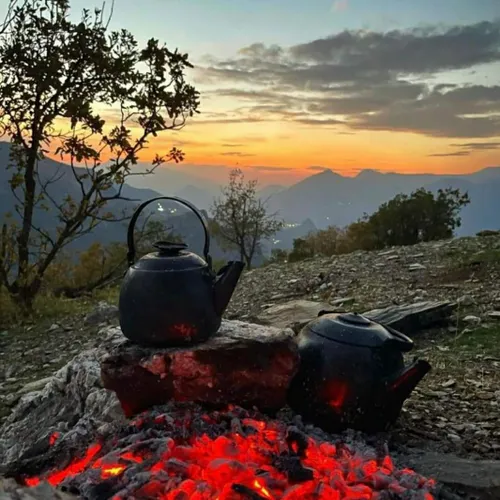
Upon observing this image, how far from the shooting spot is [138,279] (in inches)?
127

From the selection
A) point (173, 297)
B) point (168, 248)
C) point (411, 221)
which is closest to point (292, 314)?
point (168, 248)

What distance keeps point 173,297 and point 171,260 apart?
0.24 metres

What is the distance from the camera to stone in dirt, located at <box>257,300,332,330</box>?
6.41 meters

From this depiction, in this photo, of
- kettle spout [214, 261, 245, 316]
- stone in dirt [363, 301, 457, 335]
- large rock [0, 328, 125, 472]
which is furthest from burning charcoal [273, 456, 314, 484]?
stone in dirt [363, 301, 457, 335]

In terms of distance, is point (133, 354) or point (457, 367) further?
point (457, 367)

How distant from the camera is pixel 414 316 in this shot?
6.24 meters

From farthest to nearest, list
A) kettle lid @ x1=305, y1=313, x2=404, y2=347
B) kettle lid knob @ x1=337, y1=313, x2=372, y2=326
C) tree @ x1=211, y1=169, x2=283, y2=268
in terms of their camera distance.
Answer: tree @ x1=211, y1=169, x2=283, y2=268
kettle lid knob @ x1=337, y1=313, x2=372, y2=326
kettle lid @ x1=305, y1=313, x2=404, y2=347

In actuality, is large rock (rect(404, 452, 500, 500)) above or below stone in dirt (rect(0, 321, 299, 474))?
below

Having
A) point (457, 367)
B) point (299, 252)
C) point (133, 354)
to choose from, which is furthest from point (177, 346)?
point (299, 252)

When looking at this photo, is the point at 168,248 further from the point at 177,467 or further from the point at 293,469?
the point at 293,469

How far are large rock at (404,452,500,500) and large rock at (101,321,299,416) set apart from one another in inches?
33.5

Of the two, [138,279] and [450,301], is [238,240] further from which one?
[138,279]

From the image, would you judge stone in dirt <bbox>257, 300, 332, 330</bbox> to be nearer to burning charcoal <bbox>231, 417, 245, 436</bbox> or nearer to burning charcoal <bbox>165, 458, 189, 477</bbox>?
burning charcoal <bbox>231, 417, 245, 436</bbox>

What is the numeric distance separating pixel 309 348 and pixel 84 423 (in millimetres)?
1446
